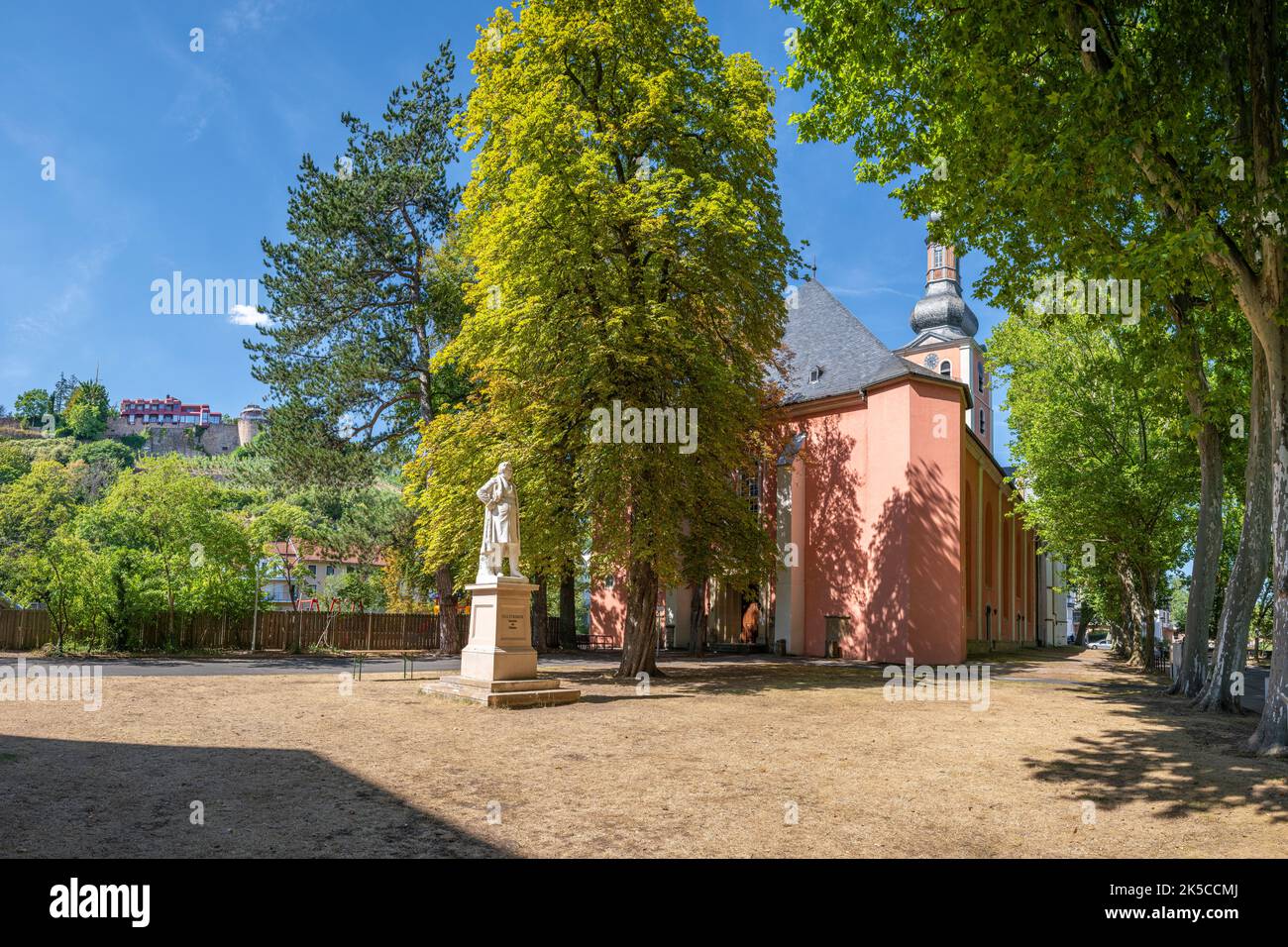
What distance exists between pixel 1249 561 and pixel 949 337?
5168 cm

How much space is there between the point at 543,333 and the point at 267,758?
10675 mm

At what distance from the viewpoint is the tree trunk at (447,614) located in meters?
29.7

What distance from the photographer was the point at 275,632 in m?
29.2

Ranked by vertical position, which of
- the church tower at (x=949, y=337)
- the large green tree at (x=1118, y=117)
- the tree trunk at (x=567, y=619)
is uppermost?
the church tower at (x=949, y=337)

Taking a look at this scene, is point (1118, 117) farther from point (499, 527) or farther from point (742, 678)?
point (742, 678)

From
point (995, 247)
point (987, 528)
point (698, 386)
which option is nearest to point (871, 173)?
point (995, 247)

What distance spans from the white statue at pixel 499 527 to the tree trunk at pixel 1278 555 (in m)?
10.8

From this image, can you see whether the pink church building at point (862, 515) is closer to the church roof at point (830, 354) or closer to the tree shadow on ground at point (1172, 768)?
the church roof at point (830, 354)

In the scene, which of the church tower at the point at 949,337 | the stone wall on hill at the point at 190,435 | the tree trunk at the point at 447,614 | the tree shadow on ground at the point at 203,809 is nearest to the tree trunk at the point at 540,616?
the tree trunk at the point at 447,614

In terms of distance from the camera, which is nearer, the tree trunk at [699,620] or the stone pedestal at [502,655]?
the stone pedestal at [502,655]

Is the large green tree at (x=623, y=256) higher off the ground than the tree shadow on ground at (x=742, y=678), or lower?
higher

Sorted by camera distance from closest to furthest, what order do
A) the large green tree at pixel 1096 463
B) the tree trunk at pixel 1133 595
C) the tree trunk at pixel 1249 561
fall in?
the tree trunk at pixel 1249 561 → the large green tree at pixel 1096 463 → the tree trunk at pixel 1133 595

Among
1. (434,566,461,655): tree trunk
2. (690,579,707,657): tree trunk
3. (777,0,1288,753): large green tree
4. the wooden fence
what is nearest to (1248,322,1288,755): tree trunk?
(777,0,1288,753): large green tree

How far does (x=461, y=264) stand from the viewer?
27.9m
